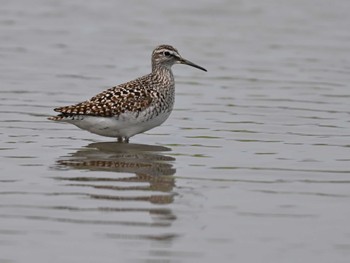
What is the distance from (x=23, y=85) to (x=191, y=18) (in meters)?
8.67

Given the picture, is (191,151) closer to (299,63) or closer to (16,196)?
(16,196)

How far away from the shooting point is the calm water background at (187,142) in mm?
10133

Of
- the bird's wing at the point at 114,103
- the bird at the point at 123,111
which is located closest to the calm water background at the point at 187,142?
the bird at the point at 123,111

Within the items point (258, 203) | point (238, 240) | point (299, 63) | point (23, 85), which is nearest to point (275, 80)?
point (299, 63)

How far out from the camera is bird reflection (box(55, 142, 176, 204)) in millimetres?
11883

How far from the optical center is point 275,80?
65.8 ft

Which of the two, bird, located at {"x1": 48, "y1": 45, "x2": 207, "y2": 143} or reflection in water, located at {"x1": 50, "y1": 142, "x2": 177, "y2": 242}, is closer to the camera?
reflection in water, located at {"x1": 50, "y1": 142, "x2": 177, "y2": 242}

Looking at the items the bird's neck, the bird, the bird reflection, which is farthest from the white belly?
the bird's neck

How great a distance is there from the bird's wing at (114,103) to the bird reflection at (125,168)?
1.75ft

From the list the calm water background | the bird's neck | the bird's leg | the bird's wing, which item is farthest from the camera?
the bird's neck

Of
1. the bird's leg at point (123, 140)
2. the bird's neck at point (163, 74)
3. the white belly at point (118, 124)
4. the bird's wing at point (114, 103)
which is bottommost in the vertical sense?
the bird's leg at point (123, 140)

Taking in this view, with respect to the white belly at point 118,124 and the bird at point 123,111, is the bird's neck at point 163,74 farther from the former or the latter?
the white belly at point 118,124

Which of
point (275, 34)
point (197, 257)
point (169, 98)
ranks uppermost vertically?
point (275, 34)

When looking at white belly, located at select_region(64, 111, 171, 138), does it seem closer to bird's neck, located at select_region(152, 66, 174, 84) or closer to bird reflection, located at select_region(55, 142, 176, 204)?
bird reflection, located at select_region(55, 142, 176, 204)
